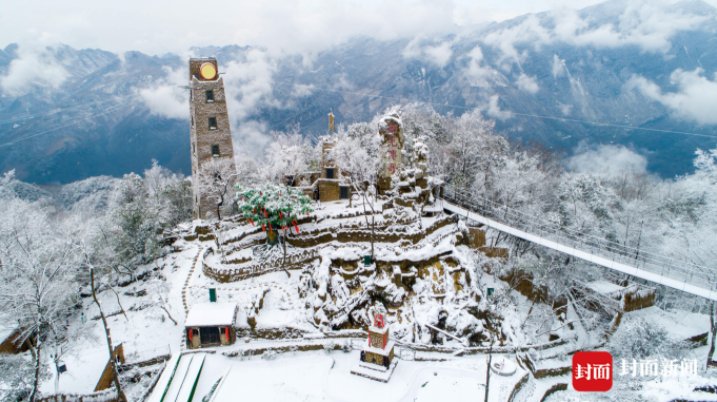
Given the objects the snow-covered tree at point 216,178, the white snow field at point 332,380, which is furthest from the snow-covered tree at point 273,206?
the white snow field at point 332,380

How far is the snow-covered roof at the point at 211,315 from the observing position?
2486cm

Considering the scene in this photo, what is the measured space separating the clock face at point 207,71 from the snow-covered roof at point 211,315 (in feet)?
72.1

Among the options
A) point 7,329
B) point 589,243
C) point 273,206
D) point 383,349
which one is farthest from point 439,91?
point 7,329

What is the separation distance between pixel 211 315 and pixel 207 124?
20106 millimetres

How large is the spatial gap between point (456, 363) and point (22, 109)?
10899cm

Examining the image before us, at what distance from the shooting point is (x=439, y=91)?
95000 millimetres

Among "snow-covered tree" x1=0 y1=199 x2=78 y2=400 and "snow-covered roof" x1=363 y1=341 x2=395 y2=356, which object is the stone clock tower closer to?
"snow-covered tree" x1=0 y1=199 x2=78 y2=400

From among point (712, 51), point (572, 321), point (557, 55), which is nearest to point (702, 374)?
point (572, 321)

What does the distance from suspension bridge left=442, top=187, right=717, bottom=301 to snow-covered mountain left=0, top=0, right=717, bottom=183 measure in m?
35.4

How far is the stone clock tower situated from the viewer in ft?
Answer: 126

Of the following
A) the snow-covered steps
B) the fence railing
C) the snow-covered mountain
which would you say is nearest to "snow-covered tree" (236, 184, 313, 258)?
the snow-covered steps

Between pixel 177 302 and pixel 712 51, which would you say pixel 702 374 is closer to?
pixel 177 302

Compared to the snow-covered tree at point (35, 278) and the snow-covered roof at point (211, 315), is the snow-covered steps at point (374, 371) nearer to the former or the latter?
the snow-covered roof at point (211, 315)

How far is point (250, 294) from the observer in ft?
94.1
